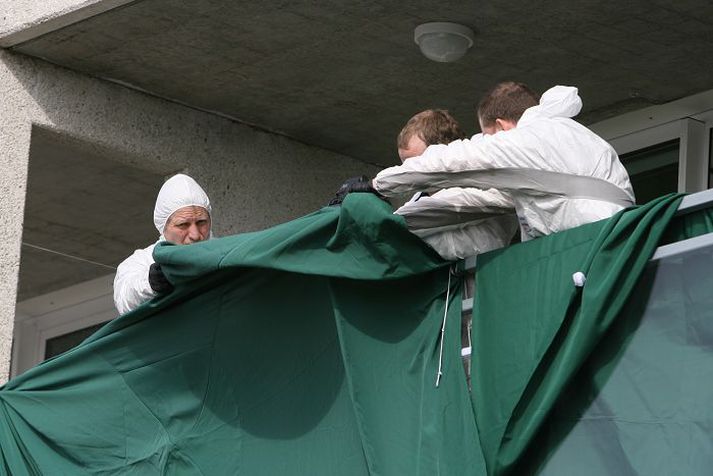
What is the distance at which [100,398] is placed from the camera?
7348 millimetres

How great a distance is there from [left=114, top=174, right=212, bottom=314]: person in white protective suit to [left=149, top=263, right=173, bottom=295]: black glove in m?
0.26

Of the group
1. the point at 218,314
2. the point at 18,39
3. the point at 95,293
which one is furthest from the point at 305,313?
the point at 95,293

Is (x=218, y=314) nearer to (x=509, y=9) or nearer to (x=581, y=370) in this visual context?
(x=581, y=370)

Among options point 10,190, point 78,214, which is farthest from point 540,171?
point 78,214

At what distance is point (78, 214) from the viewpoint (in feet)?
39.6

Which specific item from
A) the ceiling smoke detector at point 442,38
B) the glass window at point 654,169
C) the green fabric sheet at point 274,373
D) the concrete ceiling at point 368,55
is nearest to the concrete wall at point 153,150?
the concrete ceiling at point 368,55

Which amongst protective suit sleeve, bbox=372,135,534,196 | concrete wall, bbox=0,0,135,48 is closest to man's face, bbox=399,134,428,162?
protective suit sleeve, bbox=372,135,534,196

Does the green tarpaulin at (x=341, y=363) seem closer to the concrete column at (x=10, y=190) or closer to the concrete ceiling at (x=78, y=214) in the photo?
the concrete column at (x=10, y=190)

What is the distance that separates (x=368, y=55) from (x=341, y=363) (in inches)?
115

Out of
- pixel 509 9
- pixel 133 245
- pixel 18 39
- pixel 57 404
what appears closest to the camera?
pixel 57 404

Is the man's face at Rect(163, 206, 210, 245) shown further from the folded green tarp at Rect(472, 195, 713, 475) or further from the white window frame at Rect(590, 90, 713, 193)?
the white window frame at Rect(590, 90, 713, 193)

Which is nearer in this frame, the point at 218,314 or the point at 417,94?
the point at 218,314

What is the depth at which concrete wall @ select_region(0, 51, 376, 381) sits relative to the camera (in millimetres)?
8883

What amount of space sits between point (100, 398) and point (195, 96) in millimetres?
2719
